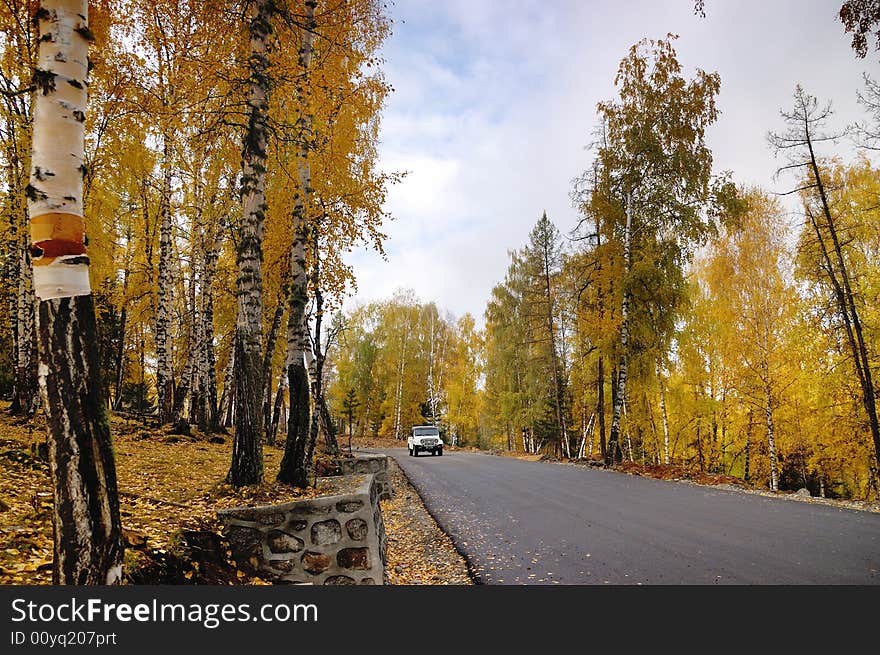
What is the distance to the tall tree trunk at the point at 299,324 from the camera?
682cm

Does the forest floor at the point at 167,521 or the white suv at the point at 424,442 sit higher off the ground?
the forest floor at the point at 167,521

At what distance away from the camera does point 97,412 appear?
2.89 meters

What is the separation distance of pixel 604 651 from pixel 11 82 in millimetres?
13042

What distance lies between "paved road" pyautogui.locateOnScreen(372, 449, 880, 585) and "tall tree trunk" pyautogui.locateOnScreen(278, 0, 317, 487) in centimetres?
263

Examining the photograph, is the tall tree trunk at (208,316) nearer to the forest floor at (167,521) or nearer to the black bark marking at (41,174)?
the forest floor at (167,521)

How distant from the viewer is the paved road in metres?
4.67

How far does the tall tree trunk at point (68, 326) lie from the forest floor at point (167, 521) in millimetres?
479

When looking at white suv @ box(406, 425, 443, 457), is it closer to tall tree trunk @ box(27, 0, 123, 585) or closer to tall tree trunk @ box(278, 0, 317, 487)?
tall tree trunk @ box(278, 0, 317, 487)

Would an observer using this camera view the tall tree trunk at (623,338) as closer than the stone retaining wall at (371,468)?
No

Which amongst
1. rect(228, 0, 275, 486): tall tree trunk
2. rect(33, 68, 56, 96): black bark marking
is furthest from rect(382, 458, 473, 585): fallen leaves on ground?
rect(33, 68, 56, 96): black bark marking

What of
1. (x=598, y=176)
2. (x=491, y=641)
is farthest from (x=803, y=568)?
(x=598, y=176)

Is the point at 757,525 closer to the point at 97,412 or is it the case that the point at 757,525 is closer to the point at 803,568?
the point at 803,568

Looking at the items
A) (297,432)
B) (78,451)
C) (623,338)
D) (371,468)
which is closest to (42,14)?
(78,451)

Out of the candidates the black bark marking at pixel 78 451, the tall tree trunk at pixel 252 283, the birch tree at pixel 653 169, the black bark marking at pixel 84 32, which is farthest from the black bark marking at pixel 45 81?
the birch tree at pixel 653 169
